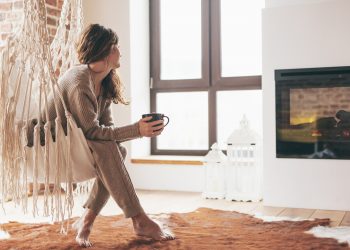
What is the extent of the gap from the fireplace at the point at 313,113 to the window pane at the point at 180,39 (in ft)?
3.79

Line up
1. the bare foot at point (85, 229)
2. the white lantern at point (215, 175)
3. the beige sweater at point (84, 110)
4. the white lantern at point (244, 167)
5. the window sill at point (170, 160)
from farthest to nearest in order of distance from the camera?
1. the window sill at point (170, 160)
2. the white lantern at point (215, 175)
3. the white lantern at point (244, 167)
4. the bare foot at point (85, 229)
5. the beige sweater at point (84, 110)

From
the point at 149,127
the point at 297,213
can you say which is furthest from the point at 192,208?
the point at 149,127

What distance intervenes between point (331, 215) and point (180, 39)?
6.82ft

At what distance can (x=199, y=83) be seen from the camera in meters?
4.05

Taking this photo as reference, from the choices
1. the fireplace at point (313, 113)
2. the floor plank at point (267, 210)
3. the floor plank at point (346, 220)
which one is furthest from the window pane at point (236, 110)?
the floor plank at point (346, 220)

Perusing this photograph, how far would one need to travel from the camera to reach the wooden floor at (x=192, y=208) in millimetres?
→ 2770

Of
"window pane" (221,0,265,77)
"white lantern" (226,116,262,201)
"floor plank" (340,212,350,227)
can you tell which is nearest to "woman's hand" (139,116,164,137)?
"floor plank" (340,212,350,227)

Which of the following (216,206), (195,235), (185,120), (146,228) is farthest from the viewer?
(185,120)

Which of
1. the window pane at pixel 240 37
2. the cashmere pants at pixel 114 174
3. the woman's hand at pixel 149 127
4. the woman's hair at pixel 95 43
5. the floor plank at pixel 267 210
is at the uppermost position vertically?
the window pane at pixel 240 37

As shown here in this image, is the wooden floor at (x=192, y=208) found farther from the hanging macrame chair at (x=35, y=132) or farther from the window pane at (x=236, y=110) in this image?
the hanging macrame chair at (x=35, y=132)

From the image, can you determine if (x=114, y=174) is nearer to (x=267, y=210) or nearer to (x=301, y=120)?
(x=267, y=210)

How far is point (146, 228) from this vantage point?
208 cm

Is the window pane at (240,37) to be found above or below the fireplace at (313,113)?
above

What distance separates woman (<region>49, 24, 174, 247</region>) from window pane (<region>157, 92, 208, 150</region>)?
6.50 feet
